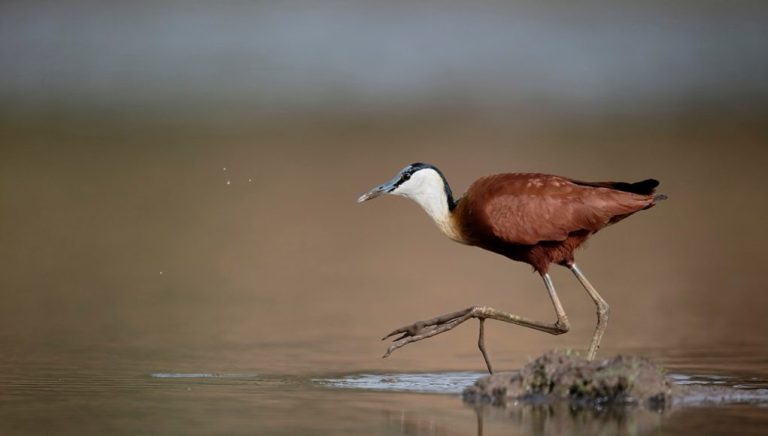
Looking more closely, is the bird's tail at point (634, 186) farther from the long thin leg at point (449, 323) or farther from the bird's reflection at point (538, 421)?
the bird's reflection at point (538, 421)

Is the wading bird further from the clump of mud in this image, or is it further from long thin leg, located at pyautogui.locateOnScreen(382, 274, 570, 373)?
the clump of mud

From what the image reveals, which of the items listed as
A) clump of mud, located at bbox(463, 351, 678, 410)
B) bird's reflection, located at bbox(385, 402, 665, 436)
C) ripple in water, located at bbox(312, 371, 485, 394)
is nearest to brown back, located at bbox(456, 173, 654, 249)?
ripple in water, located at bbox(312, 371, 485, 394)

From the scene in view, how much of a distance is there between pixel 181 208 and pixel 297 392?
12205 millimetres

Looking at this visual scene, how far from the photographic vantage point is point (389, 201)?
1003 inches

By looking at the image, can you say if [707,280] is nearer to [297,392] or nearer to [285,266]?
[285,266]

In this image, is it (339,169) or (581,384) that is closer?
(581,384)

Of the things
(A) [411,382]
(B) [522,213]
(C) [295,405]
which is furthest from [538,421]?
(B) [522,213]

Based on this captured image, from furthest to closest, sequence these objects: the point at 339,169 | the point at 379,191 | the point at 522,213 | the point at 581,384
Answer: the point at 339,169
the point at 379,191
the point at 522,213
the point at 581,384

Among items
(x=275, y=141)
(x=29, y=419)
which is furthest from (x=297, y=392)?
(x=275, y=141)

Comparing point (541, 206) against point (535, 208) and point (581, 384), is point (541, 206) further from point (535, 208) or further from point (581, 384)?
point (581, 384)

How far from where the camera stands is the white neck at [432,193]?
41.7ft

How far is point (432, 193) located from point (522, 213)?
74cm

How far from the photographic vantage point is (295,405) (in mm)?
10750

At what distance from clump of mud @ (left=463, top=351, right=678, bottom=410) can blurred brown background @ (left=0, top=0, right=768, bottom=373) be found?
2.00m
